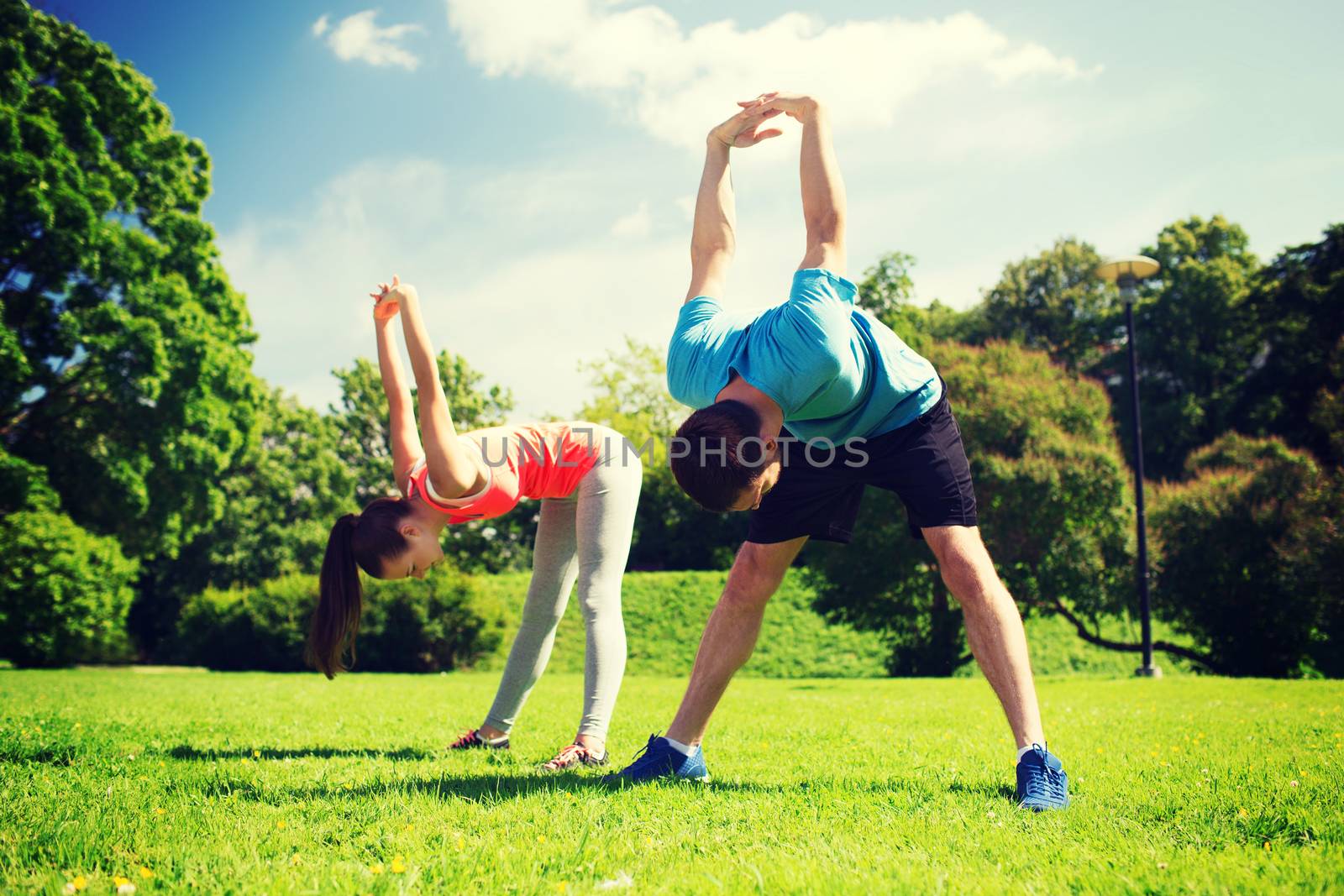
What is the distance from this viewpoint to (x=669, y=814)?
2.62 meters

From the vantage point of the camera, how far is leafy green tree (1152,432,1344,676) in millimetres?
14625

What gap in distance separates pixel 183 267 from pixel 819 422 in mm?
20468

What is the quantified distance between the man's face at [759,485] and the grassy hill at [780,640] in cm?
1603

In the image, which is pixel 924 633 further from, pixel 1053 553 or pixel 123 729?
pixel 123 729

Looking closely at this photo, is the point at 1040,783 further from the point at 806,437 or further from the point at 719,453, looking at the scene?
the point at 719,453

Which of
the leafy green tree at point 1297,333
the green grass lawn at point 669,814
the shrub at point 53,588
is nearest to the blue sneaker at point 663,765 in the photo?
the green grass lawn at point 669,814

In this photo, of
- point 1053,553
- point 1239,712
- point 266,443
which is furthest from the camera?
point 266,443

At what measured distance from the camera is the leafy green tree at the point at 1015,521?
1588cm

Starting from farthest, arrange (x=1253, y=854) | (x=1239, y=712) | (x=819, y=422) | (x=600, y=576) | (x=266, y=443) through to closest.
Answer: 1. (x=266, y=443)
2. (x=1239, y=712)
3. (x=600, y=576)
4. (x=819, y=422)
5. (x=1253, y=854)

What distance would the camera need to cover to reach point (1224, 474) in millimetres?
16062

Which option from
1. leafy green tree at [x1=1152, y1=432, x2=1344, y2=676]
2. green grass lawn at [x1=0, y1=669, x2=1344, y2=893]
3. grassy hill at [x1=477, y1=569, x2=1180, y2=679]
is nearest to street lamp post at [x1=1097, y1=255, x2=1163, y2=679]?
leafy green tree at [x1=1152, y1=432, x2=1344, y2=676]

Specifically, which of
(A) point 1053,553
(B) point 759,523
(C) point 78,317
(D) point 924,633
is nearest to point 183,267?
(C) point 78,317

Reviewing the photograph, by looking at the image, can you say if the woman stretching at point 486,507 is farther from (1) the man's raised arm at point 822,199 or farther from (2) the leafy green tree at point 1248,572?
(2) the leafy green tree at point 1248,572

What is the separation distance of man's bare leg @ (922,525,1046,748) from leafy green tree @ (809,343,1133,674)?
513 inches
